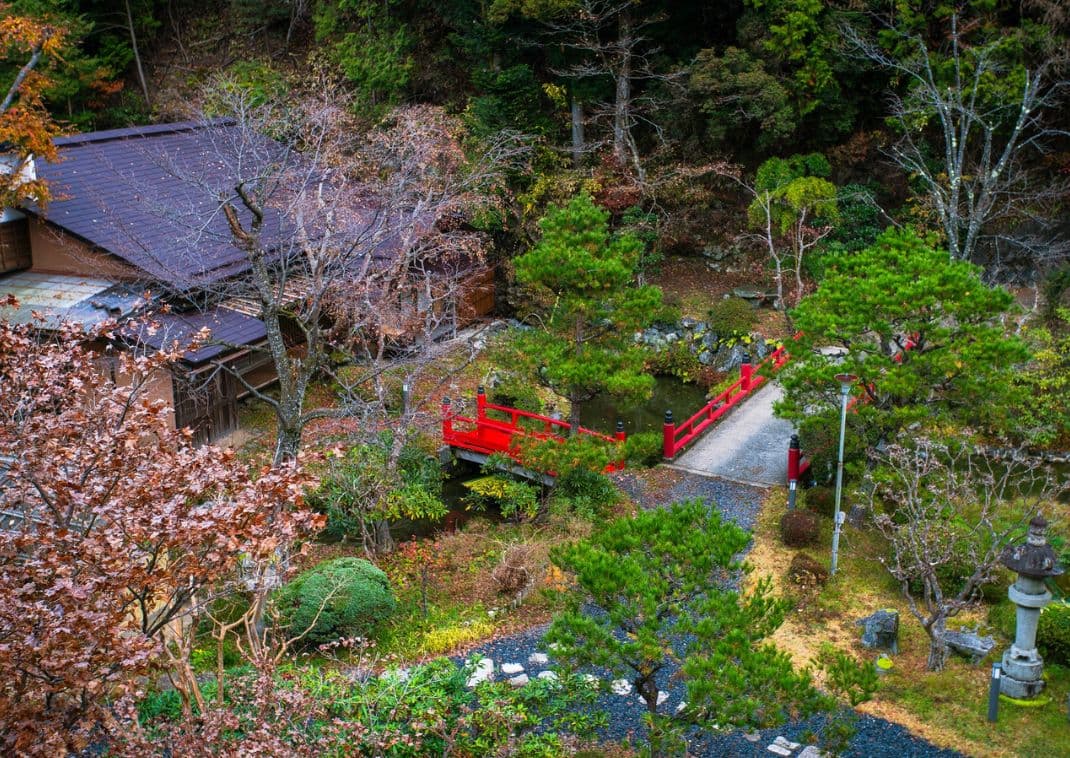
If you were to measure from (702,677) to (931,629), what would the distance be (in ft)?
16.9

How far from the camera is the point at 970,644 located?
42.0 feet

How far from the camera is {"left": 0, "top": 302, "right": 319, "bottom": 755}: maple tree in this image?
→ 672 centimetres

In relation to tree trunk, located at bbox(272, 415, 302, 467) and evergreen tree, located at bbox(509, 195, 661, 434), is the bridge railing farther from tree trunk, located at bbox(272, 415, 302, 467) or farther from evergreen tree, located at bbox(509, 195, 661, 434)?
tree trunk, located at bbox(272, 415, 302, 467)

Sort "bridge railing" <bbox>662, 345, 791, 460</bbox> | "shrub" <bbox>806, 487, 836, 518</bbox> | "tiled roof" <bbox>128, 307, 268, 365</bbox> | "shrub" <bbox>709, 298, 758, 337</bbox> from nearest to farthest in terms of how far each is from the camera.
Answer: "shrub" <bbox>806, 487, 836, 518</bbox> → "tiled roof" <bbox>128, 307, 268, 365</bbox> → "bridge railing" <bbox>662, 345, 791, 460</bbox> → "shrub" <bbox>709, 298, 758, 337</bbox>

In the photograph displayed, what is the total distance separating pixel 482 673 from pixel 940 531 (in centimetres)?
630

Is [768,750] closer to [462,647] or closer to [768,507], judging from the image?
[462,647]

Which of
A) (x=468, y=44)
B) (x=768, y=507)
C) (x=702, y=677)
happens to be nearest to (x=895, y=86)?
(x=468, y=44)

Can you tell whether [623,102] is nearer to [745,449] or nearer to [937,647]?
[745,449]

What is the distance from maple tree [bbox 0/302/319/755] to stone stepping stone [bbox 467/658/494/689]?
12.9ft

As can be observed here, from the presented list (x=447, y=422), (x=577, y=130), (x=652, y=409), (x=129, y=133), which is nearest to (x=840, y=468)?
(x=447, y=422)

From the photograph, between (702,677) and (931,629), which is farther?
(931,629)

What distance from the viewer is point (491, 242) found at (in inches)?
1000

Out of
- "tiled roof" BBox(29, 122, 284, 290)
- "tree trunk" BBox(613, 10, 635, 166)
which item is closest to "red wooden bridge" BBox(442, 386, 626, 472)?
"tiled roof" BBox(29, 122, 284, 290)

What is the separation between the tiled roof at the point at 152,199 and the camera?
18.1 meters
